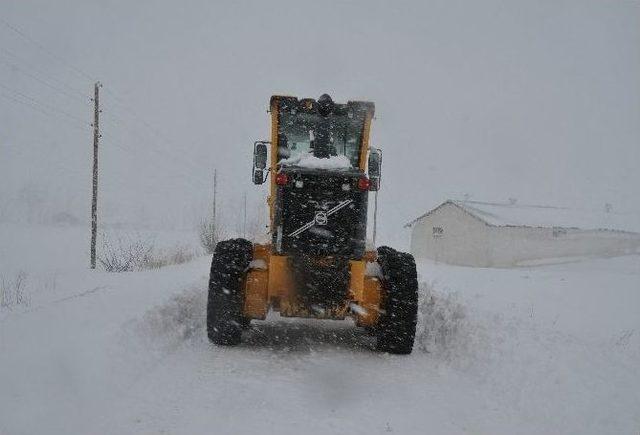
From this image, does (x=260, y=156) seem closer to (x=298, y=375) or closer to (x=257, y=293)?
(x=257, y=293)

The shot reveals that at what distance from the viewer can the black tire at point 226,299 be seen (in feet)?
21.0

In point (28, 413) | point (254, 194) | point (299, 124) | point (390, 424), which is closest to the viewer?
point (28, 413)

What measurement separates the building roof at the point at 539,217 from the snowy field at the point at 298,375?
28217 millimetres

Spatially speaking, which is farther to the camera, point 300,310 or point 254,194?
point 254,194

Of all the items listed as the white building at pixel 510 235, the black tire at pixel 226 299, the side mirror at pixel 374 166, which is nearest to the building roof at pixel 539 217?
the white building at pixel 510 235

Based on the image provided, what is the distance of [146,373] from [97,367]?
22.6 inches

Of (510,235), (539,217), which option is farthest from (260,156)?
(539,217)

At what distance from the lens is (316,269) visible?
6297mm

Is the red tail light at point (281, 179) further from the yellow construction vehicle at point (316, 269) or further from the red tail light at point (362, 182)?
the red tail light at point (362, 182)

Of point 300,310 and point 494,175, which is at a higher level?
point 494,175

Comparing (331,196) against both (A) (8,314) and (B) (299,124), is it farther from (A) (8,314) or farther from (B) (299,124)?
(A) (8,314)

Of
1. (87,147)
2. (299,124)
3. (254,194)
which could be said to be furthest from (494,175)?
(299,124)

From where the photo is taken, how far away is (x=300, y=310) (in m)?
6.30

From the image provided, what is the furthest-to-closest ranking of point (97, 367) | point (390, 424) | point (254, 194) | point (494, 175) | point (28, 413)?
point (494, 175) → point (254, 194) → point (97, 367) → point (390, 424) → point (28, 413)
